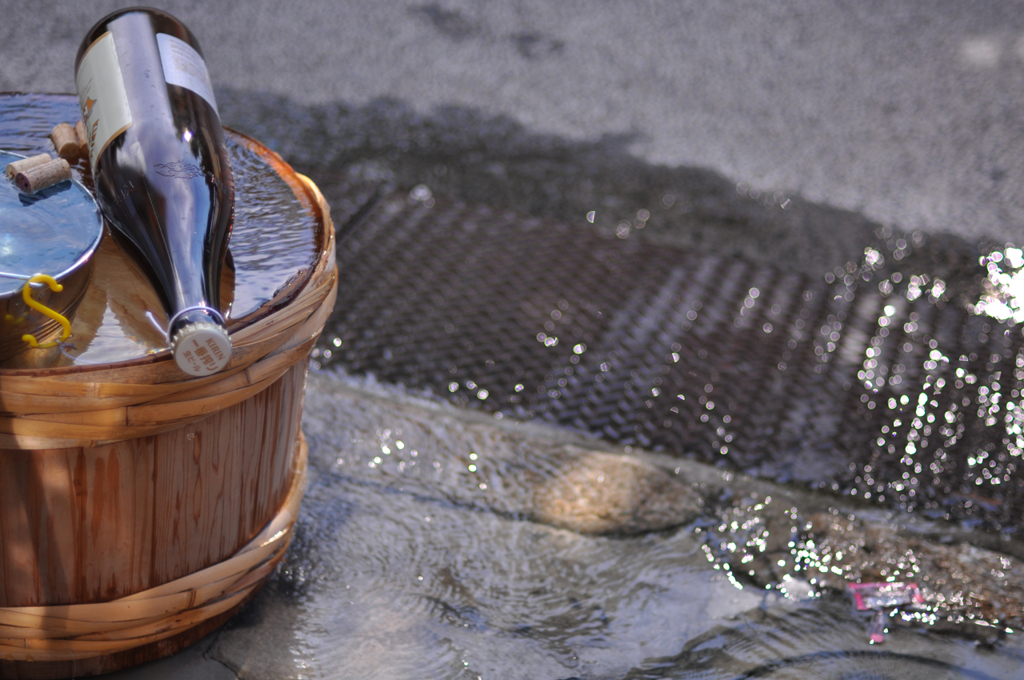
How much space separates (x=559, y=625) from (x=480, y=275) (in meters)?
1.15

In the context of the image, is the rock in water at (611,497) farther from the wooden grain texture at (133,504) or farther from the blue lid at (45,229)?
the blue lid at (45,229)

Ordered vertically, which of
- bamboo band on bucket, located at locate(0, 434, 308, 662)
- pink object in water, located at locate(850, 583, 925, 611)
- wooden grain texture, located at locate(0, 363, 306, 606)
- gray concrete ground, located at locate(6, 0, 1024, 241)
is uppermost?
gray concrete ground, located at locate(6, 0, 1024, 241)

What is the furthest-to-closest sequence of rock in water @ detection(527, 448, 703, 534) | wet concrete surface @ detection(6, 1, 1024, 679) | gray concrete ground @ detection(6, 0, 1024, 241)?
gray concrete ground @ detection(6, 0, 1024, 241), rock in water @ detection(527, 448, 703, 534), wet concrete surface @ detection(6, 1, 1024, 679)

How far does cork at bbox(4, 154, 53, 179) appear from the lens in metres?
1.24

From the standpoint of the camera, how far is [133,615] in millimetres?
1287

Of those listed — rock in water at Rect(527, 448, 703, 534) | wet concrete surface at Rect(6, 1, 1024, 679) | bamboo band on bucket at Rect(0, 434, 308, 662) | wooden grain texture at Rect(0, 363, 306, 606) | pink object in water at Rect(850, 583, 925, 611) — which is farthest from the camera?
rock in water at Rect(527, 448, 703, 534)

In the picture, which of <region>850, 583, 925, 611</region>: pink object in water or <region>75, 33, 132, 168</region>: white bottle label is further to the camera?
<region>850, 583, 925, 611</region>: pink object in water

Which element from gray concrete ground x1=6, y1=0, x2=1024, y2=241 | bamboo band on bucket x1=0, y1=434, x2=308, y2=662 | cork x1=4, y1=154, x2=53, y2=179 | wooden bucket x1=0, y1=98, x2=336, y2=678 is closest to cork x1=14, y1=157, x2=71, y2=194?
cork x1=4, y1=154, x2=53, y2=179

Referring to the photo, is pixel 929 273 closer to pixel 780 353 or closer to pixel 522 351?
pixel 780 353

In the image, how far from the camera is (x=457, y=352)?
2.25 m

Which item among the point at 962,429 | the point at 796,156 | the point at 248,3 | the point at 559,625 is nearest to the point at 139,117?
the point at 559,625

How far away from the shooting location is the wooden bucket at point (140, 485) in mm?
1073

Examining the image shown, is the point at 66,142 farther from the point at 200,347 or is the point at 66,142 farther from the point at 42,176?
the point at 200,347

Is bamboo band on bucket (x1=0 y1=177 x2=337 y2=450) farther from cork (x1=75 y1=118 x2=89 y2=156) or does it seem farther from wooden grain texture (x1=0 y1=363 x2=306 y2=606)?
cork (x1=75 y1=118 x2=89 y2=156)
